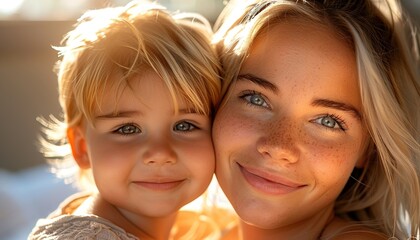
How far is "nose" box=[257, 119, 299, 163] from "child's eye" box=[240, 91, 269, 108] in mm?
64

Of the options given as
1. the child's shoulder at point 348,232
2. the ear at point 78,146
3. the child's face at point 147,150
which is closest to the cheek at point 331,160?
the child's shoulder at point 348,232

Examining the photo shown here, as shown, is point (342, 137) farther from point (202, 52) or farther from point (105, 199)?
point (105, 199)

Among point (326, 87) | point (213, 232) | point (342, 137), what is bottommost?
point (213, 232)

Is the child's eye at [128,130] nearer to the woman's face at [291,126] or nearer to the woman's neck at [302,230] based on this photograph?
the woman's face at [291,126]

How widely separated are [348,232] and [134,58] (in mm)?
643

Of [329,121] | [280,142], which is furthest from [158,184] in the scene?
[329,121]

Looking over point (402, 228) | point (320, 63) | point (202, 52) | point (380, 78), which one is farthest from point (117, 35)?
point (402, 228)

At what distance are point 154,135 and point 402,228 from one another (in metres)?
0.67

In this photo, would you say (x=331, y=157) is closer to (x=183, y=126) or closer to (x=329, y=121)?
(x=329, y=121)

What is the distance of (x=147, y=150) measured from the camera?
1.65 metres

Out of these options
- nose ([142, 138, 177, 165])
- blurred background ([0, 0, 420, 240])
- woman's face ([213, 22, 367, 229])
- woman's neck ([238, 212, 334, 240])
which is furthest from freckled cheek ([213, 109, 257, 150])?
blurred background ([0, 0, 420, 240])

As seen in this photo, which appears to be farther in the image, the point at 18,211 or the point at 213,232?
the point at 18,211

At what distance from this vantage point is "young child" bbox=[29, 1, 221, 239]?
1.64 metres

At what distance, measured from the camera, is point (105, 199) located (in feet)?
5.69
